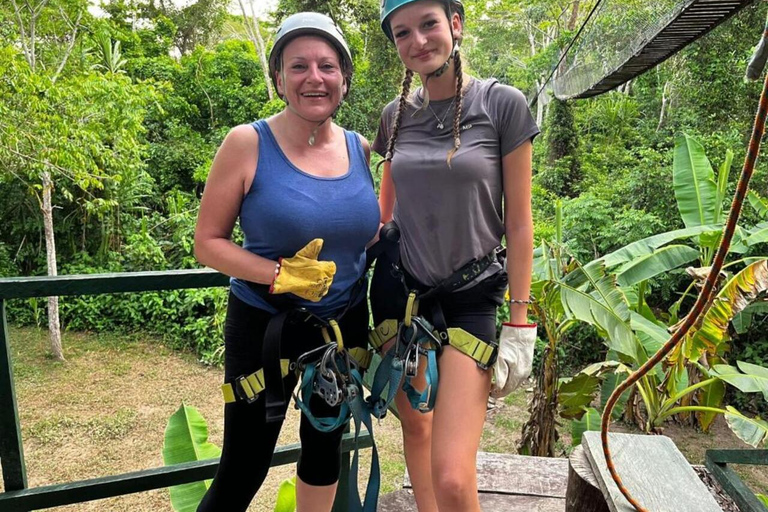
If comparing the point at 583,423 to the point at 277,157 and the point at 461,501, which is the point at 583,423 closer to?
the point at 461,501

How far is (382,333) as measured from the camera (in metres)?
1.59

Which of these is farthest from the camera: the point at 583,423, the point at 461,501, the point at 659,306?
the point at 659,306

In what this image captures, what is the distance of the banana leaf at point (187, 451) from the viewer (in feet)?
6.17

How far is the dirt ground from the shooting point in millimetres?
4742

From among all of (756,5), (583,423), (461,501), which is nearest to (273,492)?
(583,423)

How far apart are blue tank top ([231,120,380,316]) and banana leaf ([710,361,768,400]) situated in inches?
97.0

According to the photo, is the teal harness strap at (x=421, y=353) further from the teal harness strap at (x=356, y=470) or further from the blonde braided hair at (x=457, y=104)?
the blonde braided hair at (x=457, y=104)

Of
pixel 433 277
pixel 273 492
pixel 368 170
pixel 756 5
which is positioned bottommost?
pixel 273 492

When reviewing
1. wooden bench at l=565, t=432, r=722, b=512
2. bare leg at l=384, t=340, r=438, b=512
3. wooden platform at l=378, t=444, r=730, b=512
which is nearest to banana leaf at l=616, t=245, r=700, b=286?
wooden platform at l=378, t=444, r=730, b=512

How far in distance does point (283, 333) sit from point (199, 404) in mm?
4708

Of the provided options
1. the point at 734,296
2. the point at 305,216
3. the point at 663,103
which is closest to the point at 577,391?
the point at 734,296

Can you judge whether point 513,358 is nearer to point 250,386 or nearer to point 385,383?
point 385,383

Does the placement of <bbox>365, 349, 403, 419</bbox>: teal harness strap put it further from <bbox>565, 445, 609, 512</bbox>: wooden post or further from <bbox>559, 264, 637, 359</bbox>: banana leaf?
<bbox>559, 264, 637, 359</bbox>: banana leaf

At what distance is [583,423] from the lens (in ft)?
10.7
